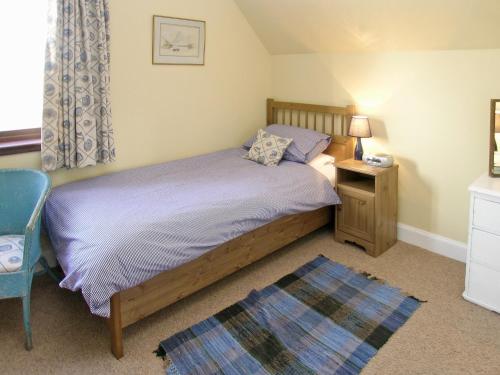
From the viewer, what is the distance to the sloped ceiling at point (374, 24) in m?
2.42

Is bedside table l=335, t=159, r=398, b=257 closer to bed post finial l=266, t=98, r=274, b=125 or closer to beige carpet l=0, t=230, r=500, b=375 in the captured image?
beige carpet l=0, t=230, r=500, b=375

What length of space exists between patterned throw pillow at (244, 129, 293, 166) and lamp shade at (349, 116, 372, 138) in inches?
21.4

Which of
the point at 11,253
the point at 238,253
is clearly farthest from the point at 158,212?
the point at 11,253

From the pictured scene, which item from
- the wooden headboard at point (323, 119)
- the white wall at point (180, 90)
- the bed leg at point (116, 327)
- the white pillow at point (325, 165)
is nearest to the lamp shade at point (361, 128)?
the wooden headboard at point (323, 119)

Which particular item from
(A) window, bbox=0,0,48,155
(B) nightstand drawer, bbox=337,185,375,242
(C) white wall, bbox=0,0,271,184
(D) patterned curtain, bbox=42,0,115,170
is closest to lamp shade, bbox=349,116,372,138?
(B) nightstand drawer, bbox=337,185,375,242

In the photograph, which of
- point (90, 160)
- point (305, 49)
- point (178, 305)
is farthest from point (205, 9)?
point (178, 305)

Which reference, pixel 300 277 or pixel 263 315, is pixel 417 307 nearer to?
pixel 300 277

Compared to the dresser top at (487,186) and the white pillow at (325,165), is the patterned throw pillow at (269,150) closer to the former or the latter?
the white pillow at (325,165)

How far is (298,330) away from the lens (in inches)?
85.8

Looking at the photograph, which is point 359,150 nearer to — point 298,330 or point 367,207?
point 367,207

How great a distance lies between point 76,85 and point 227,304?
1.70m

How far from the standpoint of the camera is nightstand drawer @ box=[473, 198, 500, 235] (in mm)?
2191

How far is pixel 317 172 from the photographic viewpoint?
10.3ft

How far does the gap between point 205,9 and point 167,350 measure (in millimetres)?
2676
